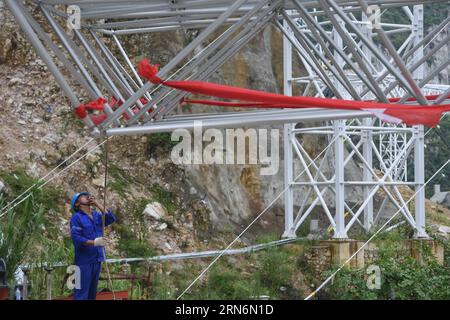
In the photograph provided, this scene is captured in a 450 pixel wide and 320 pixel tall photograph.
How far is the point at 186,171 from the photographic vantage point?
59.4 ft

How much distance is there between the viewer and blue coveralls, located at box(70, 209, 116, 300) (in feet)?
28.6

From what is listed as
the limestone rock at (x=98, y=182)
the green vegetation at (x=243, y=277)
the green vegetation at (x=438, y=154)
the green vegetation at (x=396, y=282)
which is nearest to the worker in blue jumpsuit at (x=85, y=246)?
the green vegetation at (x=243, y=277)

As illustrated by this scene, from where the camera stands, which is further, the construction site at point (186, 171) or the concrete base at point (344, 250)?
the concrete base at point (344, 250)

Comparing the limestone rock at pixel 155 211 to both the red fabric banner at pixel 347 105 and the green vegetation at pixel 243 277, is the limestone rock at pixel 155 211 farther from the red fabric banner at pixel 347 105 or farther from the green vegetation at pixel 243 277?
the red fabric banner at pixel 347 105

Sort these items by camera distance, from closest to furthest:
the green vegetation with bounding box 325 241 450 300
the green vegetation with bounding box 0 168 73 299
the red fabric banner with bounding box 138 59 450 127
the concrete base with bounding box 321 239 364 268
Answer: the red fabric banner with bounding box 138 59 450 127 < the green vegetation with bounding box 0 168 73 299 < the green vegetation with bounding box 325 241 450 300 < the concrete base with bounding box 321 239 364 268

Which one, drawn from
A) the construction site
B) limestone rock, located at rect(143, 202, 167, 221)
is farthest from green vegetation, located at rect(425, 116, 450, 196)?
limestone rock, located at rect(143, 202, 167, 221)

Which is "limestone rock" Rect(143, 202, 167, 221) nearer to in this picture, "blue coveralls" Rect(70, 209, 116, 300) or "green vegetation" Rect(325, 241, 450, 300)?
"green vegetation" Rect(325, 241, 450, 300)

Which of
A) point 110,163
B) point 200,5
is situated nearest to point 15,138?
point 110,163

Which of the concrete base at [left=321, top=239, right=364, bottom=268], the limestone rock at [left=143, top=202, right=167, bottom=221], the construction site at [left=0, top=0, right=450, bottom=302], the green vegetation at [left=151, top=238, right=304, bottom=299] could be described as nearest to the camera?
the construction site at [left=0, top=0, right=450, bottom=302]

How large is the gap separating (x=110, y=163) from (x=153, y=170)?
88cm

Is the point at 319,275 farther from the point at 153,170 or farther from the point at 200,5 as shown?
the point at 200,5

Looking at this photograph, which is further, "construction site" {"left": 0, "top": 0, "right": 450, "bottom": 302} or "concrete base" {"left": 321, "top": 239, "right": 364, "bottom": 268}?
"concrete base" {"left": 321, "top": 239, "right": 364, "bottom": 268}

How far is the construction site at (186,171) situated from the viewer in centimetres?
896
